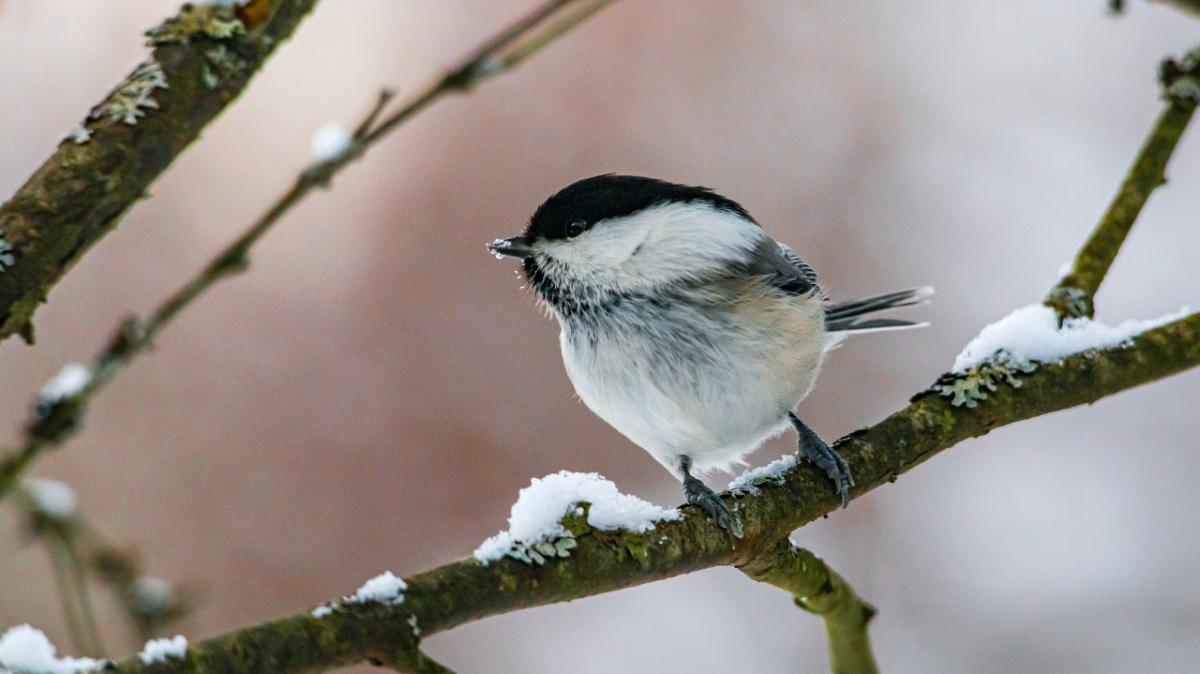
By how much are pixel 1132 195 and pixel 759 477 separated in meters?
0.92

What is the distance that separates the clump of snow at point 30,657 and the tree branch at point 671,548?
0.04 metres

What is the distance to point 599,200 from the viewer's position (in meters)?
1.82

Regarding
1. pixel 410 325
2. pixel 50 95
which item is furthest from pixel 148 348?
pixel 50 95

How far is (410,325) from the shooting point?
3.15 metres

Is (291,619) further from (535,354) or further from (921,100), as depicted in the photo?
(921,100)

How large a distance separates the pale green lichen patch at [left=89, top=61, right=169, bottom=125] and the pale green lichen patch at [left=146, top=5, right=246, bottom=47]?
7 centimetres

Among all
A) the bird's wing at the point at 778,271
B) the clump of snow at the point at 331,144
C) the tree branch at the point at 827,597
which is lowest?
the tree branch at the point at 827,597

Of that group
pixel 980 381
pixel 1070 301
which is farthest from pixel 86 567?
pixel 1070 301

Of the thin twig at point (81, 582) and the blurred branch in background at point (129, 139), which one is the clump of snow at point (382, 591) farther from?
the blurred branch in background at point (129, 139)

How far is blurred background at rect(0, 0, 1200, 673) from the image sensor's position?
2.95m

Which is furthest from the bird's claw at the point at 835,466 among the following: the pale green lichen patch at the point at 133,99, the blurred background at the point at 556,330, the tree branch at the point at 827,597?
the blurred background at the point at 556,330

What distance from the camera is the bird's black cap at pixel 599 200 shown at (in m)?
1.82

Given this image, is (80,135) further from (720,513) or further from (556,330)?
(556,330)

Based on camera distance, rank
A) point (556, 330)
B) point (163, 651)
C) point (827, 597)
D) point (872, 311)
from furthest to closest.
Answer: point (556, 330) < point (872, 311) < point (827, 597) < point (163, 651)
